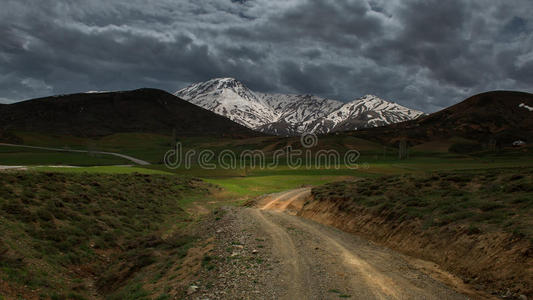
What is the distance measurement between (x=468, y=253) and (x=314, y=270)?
6.39 metres

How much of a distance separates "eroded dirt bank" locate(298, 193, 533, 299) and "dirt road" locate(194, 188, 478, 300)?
3.23 feet

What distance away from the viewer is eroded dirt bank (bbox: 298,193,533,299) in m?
10.4

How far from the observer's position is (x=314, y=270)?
485 inches

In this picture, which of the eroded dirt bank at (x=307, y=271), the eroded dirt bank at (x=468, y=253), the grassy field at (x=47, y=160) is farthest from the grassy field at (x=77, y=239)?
the grassy field at (x=47, y=160)

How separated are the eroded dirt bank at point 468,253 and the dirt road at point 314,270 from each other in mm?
986

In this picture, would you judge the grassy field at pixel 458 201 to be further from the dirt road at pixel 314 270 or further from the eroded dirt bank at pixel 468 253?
the dirt road at pixel 314 270

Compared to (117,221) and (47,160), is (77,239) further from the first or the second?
(47,160)

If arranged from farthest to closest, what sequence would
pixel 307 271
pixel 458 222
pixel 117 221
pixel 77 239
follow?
1. pixel 117 221
2. pixel 77 239
3. pixel 458 222
4. pixel 307 271

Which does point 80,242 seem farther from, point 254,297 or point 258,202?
point 258,202

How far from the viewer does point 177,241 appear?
19359 mm

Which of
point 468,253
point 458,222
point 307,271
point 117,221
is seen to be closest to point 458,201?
point 458,222

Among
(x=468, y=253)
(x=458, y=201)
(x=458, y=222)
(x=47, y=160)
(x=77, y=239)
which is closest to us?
(x=468, y=253)

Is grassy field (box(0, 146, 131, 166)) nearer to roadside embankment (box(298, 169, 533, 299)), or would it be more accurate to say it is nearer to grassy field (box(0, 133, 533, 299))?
grassy field (box(0, 133, 533, 299))

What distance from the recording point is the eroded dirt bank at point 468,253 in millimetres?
10383
